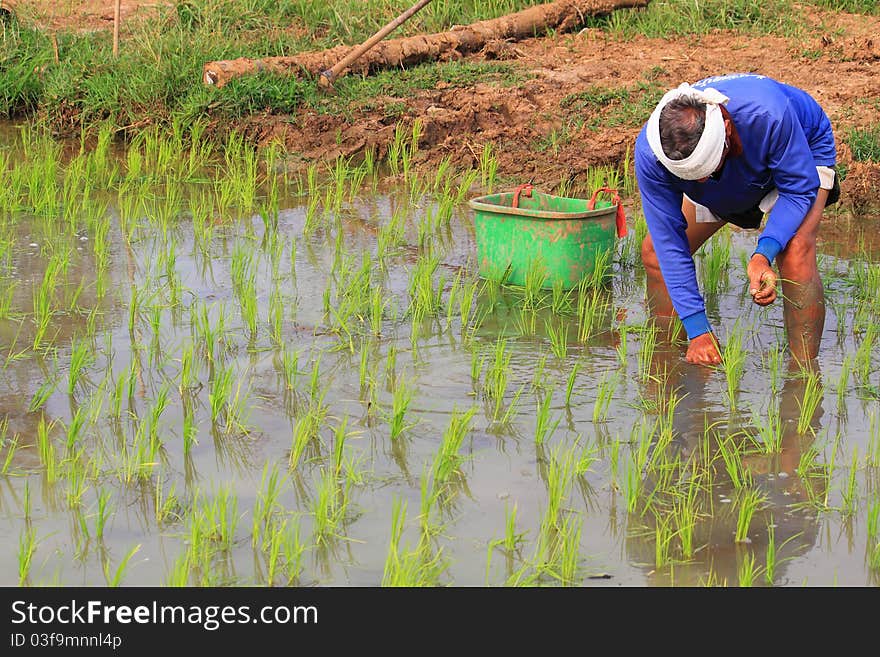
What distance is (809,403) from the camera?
3965 millimetres

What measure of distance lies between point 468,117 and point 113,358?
11.5ft

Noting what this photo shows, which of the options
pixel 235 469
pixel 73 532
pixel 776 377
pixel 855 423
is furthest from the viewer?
pixel 776 377

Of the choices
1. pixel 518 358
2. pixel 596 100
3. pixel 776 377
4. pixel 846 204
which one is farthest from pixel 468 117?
pixel 776 377

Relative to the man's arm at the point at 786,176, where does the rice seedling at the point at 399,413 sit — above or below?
below

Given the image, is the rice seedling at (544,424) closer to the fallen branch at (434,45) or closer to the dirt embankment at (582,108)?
the dirt embankment at (582,108)

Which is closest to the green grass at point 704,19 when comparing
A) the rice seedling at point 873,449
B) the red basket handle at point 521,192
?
the red basket handle at point 521,192

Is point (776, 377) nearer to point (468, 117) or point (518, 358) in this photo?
point (518, 358)

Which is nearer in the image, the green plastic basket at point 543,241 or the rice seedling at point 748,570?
the rice seedling at point 748,570

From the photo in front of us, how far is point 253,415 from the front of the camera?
13.3ft

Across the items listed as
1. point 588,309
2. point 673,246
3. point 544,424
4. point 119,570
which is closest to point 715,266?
point 588,309

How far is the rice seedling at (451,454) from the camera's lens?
3.52m

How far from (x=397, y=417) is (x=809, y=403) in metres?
1.32

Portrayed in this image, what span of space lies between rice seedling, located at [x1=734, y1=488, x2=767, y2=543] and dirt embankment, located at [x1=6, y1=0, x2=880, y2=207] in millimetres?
3235

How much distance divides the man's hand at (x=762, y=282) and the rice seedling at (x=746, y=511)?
66 centimetres
